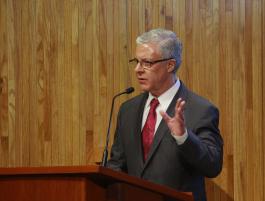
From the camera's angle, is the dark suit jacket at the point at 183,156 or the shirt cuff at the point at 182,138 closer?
the shirt cuff at the point at 182,138

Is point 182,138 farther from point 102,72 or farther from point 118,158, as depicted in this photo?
point 102,72

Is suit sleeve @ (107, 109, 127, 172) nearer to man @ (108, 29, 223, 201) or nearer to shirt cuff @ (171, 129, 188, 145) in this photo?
man @ (108, 29, 223, 201)

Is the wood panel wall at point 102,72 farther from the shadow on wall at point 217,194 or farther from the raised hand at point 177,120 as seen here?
the raised hand at point 177,120

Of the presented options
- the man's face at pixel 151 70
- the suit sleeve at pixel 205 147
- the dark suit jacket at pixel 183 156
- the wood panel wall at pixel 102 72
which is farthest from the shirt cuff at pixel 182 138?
the wood panel wall at pixel 102 72

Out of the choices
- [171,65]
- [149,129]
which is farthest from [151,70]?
[149,129]

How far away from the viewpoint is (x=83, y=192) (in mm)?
1255

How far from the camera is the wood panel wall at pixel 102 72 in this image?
2496 millimetres

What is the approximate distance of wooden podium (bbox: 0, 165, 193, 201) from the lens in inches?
49.6

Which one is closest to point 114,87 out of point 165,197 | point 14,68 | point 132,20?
point 132,20

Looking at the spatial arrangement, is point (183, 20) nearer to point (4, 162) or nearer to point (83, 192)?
point (4, 162)

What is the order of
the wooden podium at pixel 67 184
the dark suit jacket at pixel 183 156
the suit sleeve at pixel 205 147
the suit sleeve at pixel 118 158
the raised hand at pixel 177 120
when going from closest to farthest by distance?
the wooden podium at pixel 67 184
the raised hand at pixel 177 120
the suit sleeve at pixel 205 147
the dark suit jacket at pixel 183 156
the suit sleeve at pixel 118 158

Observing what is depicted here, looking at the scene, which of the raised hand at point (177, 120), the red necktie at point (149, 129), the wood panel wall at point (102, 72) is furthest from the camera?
the wood panel wall at point (102, 72)

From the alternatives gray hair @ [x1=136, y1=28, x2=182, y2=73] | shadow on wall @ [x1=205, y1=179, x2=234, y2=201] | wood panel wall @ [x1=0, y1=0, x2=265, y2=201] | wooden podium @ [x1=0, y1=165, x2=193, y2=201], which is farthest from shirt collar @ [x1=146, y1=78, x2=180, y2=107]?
wooden podium @ [x1=0, y1=165, x2=193, y2=201]

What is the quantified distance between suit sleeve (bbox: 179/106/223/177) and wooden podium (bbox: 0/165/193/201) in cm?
46
